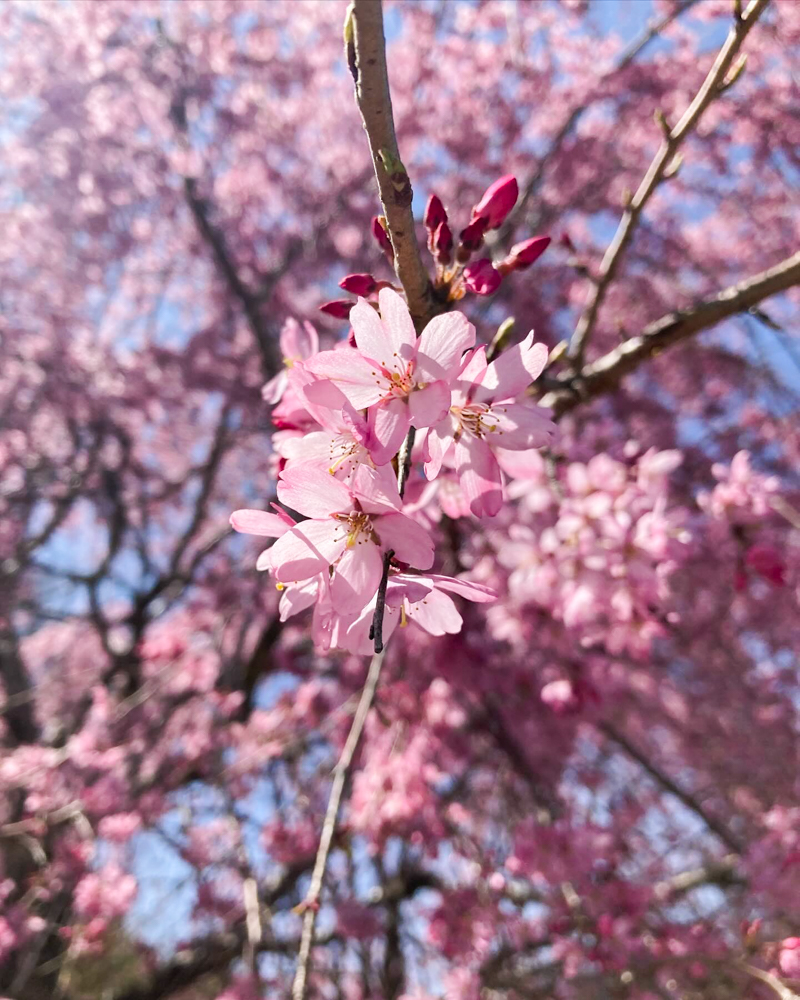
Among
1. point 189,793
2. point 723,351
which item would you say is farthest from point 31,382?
point 723,351

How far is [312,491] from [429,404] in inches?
8.2

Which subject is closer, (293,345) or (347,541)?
(347,541)

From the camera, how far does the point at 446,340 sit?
928 mm

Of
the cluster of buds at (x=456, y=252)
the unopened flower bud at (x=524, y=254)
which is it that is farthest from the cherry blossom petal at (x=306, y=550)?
the unopened flower bud at (x=524, y=254)

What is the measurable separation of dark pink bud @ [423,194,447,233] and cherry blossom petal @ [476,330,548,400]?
273mm

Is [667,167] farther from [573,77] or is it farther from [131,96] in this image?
[131,96]

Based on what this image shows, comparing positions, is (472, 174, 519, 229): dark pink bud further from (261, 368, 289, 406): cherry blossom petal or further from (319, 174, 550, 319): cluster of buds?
(261, 368, 289, 406): cherry blossom petal

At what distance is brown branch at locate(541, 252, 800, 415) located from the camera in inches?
68.6

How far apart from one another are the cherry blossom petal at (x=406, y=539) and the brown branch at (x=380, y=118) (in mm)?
419

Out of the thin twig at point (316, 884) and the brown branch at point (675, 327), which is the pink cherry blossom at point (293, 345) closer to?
the thin twig at point (316, 884)

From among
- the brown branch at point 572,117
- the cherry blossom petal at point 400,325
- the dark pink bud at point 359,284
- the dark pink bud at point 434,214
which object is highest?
the brown branch at point 572,117

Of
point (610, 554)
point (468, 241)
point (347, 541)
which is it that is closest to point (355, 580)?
point (347, 541)

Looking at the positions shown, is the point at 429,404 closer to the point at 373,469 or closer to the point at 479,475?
the point at 373,469

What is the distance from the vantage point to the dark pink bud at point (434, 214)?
1087 millimetres
